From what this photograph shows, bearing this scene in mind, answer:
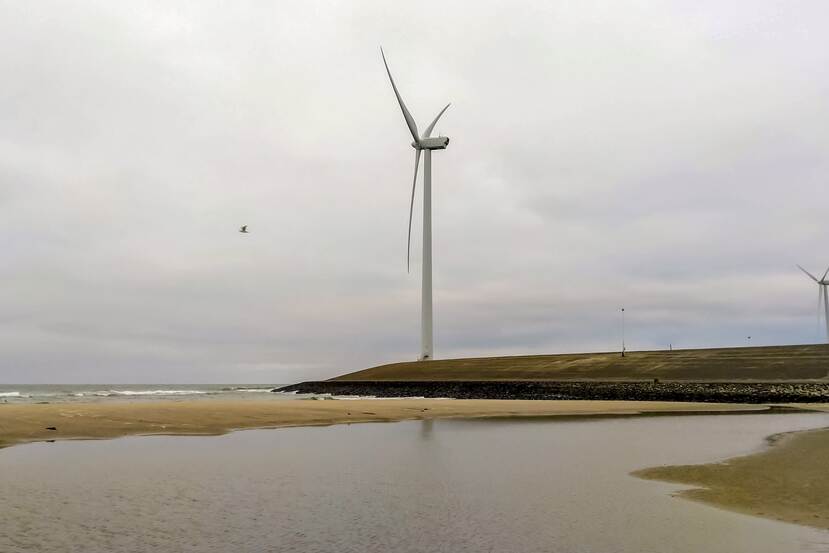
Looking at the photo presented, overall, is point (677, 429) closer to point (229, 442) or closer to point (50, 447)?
point (229, 442)

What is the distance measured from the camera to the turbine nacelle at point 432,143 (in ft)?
365

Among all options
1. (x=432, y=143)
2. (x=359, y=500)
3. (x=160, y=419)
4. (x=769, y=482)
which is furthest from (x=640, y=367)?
(x=359, y=500)

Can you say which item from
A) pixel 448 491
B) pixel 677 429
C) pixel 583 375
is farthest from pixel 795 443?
pixel 583 375

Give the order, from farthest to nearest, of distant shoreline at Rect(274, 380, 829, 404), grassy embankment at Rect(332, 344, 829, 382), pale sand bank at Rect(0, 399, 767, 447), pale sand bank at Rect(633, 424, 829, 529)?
grassy embankment at Rect(332, 344, 829, 382)
distant shoreline at Rect(274, 380, 829, 404)
pale sand bank at Rect(0, 399, 767, 447)
pale sand bank at Rect(633, 424, 829, 529)

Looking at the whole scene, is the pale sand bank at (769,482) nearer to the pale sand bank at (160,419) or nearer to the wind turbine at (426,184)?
the pale sand bank at (160,419)

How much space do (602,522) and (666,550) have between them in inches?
79.9

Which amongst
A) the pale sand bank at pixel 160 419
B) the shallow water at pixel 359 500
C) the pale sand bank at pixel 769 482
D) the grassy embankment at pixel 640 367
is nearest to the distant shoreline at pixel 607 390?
the grassy embankment at pixel 640 367

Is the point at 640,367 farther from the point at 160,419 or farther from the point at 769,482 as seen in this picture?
the point at 769,482

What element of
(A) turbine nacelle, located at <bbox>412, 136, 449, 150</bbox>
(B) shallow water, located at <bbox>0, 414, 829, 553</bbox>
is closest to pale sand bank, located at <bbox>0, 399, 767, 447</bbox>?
(B) shallow water, located at <bbox>0, 414, 829, 553</bbox>

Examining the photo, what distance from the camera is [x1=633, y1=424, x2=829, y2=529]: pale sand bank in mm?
13281

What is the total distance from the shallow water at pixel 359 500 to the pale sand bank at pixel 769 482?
2.47ft

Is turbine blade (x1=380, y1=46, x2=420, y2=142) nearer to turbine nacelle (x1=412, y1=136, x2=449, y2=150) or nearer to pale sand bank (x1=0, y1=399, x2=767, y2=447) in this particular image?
turbine nacelle (x1=412, y1=136, x2=449, y2=150)

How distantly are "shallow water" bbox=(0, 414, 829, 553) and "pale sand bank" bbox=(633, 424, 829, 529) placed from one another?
29.6 inches

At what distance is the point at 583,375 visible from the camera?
101 m
